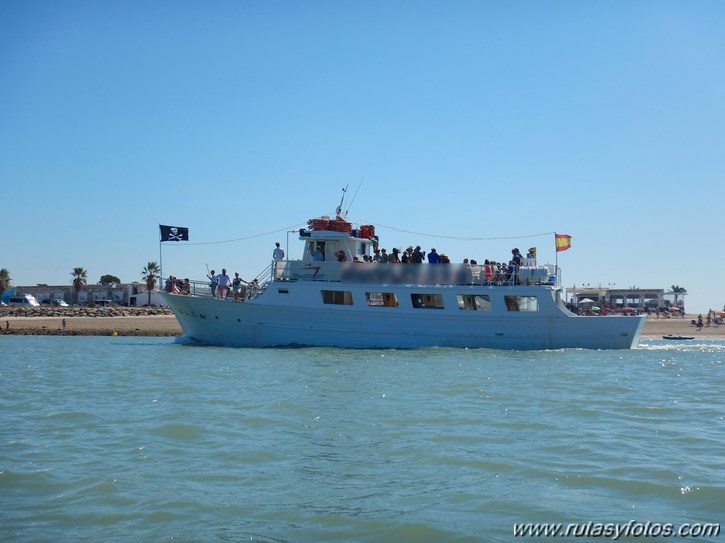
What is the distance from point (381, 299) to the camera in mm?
26734

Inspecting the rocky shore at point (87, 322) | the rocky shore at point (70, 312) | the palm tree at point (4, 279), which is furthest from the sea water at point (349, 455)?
the palm tree at point (4, 279)

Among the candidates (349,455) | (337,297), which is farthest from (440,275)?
(349,455)

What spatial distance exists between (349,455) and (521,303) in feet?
59.8

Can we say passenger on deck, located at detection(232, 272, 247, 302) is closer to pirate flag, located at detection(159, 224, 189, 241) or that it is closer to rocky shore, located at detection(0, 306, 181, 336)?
pirate flag, located at detection(159, 224, 189, 241)

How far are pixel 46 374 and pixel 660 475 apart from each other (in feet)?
50.2

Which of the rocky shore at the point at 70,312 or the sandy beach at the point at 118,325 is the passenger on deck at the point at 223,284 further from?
the rocky shore at the point at 70,312

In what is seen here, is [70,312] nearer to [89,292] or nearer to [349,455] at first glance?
[89,292]

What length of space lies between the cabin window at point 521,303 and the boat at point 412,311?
0.04 m

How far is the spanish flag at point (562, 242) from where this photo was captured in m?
27.6

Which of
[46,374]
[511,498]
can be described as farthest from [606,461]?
[46,374]

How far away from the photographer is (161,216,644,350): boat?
26.1 metres

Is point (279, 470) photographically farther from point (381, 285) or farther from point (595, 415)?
point (381, 285)

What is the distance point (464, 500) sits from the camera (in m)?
7.31

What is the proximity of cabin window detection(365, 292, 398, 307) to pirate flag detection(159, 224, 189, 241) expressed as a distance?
736cm
